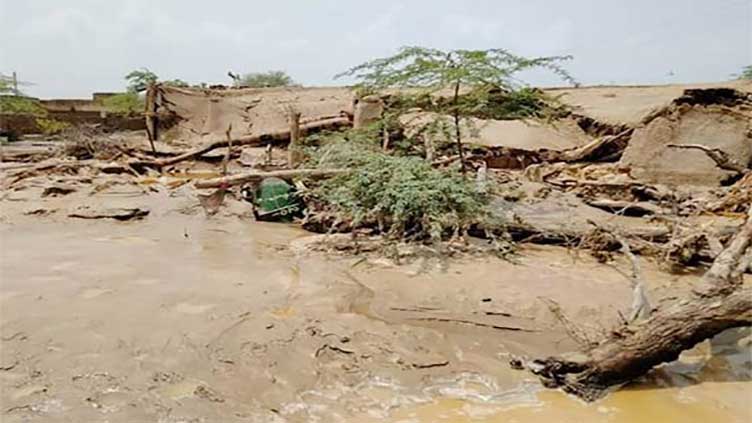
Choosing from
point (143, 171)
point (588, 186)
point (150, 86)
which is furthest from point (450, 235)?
point (150, 86)

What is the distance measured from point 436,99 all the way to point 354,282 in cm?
316

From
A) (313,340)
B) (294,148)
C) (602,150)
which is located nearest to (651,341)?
(313,340)

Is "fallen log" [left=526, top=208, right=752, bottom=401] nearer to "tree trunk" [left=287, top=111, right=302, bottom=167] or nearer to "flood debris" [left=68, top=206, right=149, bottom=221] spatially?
"flood debris" [left=68, top=206, right=149, bottom=221]

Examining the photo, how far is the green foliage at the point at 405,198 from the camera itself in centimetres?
530

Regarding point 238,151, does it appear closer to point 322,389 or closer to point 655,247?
point 655,247

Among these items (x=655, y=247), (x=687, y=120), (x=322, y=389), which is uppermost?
(x=687, y=120)

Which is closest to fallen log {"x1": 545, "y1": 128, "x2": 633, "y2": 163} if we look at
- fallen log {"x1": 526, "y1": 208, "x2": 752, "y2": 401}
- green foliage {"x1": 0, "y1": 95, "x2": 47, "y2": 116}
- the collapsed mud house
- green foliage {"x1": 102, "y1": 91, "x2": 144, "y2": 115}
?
the collapsed mud house

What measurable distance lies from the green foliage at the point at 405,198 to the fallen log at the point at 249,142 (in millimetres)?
5679

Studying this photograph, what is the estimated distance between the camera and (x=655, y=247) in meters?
4.89

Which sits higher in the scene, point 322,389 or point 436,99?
point 436,99

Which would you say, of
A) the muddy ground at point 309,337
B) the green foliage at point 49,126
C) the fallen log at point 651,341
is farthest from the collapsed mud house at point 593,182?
the green foliage at point 49,126

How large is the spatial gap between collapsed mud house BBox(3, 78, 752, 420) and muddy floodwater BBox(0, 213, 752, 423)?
0.61ft

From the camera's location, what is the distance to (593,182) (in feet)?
25.5

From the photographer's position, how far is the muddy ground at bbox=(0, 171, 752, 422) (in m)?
2.62
